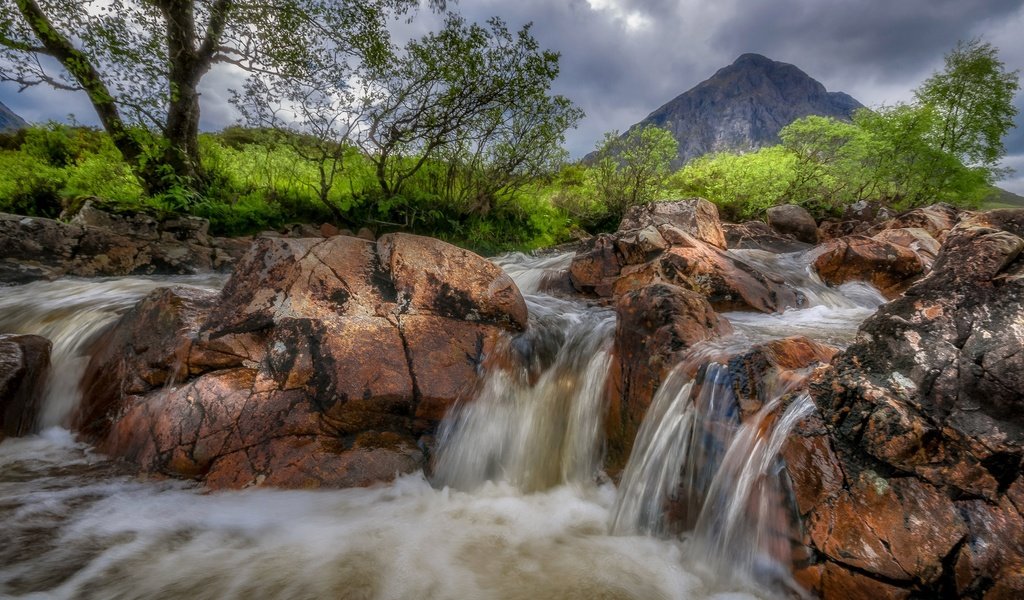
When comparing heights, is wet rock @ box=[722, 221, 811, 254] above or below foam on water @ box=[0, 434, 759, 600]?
above

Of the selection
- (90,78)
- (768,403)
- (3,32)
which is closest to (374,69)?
(90,78)

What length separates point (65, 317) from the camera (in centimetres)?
545

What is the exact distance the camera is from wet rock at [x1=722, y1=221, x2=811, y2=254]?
12.5 meters

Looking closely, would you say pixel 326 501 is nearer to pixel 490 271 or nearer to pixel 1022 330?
pixel 490 271

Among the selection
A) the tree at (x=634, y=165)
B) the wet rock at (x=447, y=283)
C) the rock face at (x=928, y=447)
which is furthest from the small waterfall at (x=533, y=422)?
the tree at (x=634, y=165)

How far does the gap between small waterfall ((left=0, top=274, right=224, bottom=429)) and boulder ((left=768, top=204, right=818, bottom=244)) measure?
17.4m

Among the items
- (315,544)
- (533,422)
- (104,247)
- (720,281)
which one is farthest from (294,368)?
(104,247)

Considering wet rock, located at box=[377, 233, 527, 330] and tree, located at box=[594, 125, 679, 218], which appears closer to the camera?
wet rock, located at box=[377, 233, 527, 330]

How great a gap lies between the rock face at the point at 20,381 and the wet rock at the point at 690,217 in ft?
33.1

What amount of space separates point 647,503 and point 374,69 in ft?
34.9

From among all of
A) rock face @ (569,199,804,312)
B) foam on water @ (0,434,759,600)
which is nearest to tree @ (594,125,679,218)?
rock face @ (569,199,804,312)

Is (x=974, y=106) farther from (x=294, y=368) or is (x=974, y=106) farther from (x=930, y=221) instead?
(x=294, y=368)

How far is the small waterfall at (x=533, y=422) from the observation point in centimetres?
387

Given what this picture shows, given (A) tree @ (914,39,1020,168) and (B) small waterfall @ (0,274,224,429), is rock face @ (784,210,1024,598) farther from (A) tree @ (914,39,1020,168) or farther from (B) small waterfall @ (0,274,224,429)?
Answer: (A) tree @ (914,39,1020,168)
